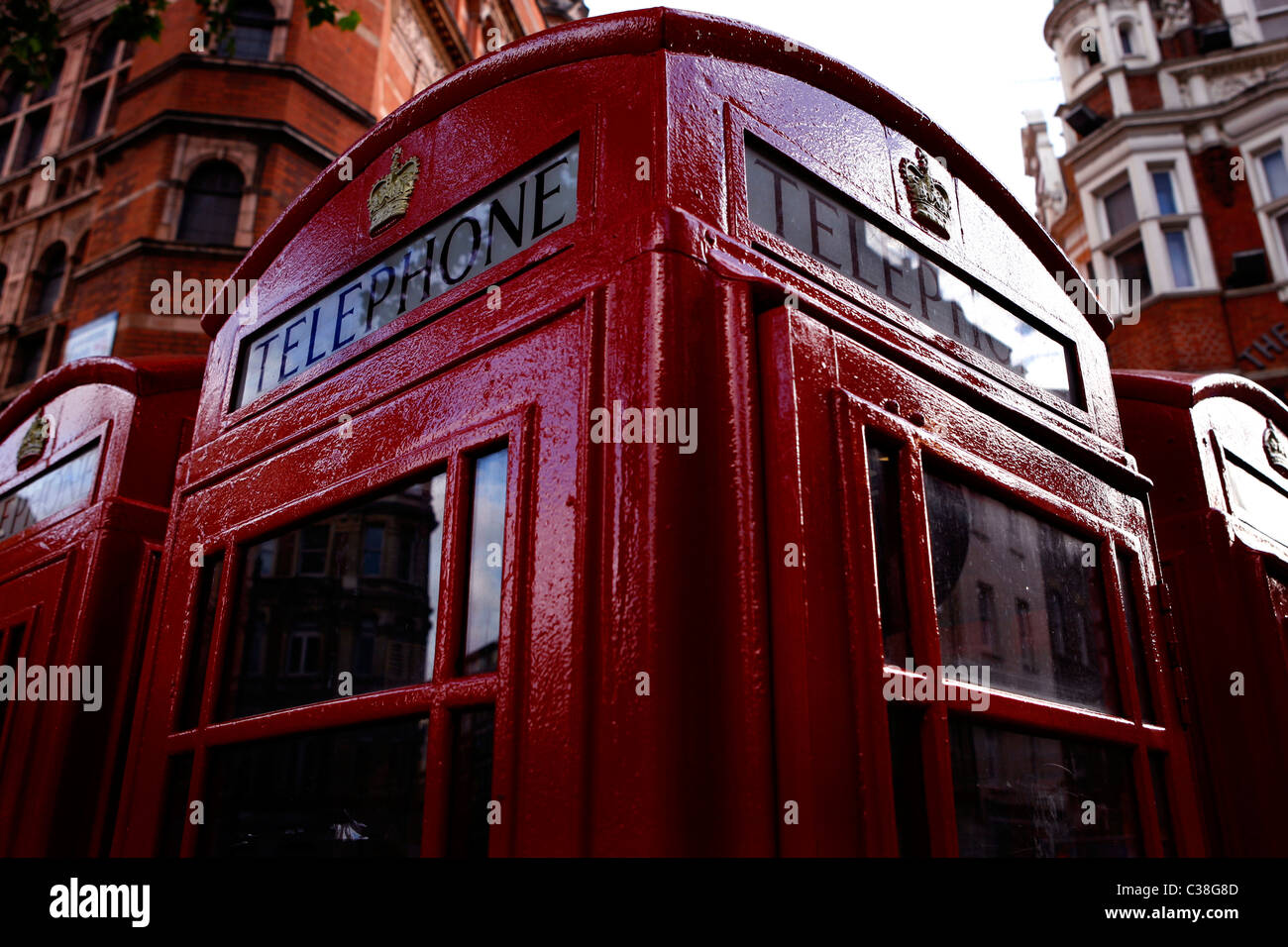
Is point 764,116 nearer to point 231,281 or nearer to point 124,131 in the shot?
point 231,281

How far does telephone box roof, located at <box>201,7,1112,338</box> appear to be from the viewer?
1787mm

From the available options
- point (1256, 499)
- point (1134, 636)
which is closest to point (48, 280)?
point (1256, 499)

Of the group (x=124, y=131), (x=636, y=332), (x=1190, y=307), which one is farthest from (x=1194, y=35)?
(x=636, y=332)

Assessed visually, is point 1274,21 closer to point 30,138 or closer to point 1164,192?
point 1164,192

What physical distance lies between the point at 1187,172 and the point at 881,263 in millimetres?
15351

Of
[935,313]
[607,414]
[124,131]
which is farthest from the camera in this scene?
[124,131]

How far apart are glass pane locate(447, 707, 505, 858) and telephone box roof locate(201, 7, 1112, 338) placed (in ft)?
4.27

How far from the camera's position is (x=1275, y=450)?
11.5 ft

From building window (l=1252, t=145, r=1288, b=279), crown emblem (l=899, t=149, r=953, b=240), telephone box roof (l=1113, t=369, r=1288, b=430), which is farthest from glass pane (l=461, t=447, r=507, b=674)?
building window (l=1252, t=145, r=1288, b=279)

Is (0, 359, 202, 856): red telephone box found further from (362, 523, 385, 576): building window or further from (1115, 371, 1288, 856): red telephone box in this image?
(1115, 371, 1288, 856): red telephone box

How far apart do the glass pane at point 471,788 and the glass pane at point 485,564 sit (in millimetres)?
97

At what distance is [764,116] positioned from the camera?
183 cm

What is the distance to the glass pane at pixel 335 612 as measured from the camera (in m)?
1.72

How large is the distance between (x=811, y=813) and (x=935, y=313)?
4.03ft
